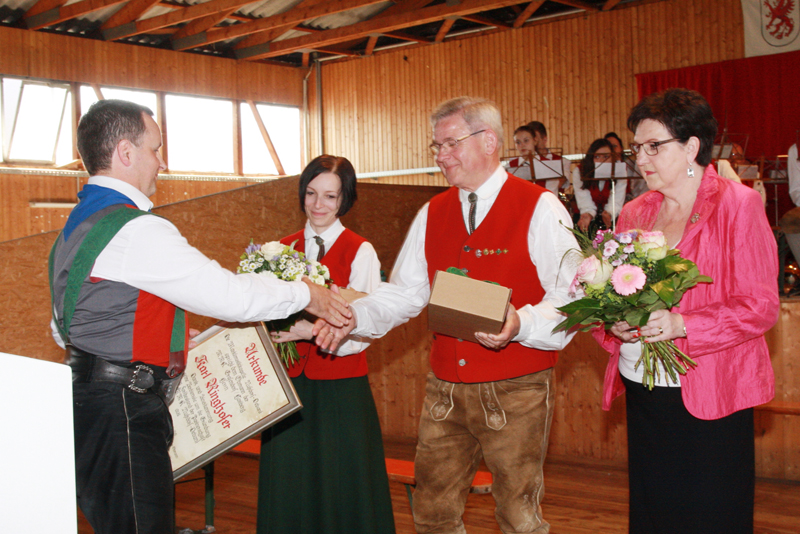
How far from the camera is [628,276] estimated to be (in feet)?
6.03

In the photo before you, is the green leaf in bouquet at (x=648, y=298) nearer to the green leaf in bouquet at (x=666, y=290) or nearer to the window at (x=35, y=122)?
the green leaf in bouquet at (x=666, y=290)

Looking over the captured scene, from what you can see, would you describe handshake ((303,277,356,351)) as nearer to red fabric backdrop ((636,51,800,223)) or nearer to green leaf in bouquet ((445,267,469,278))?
green leaf in bouquet ((445,267,469,278))

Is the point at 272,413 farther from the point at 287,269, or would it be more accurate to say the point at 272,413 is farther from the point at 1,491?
the point at 1,491

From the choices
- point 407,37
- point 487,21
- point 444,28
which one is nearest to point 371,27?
point 407,37

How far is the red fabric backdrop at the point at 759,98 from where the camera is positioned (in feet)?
32.5

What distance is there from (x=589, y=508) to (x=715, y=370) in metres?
2.57

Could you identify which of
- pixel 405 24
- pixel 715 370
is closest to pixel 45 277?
pixel 715 370

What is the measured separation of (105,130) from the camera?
2.04 meters

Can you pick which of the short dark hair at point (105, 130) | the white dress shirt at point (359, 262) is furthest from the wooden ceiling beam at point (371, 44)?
the short dark hair at point (105, 130)

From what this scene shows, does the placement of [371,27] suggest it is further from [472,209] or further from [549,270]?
[549,270]

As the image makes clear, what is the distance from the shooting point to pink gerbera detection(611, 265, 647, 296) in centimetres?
182

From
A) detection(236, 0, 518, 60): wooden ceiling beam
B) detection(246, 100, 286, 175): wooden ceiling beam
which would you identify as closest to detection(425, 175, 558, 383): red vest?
detection(236, 0, 518, 60): wooden ceiling beam

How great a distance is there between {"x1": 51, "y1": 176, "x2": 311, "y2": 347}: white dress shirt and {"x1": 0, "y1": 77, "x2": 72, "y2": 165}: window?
1189cm

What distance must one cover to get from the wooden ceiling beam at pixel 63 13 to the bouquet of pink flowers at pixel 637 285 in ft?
36.7
